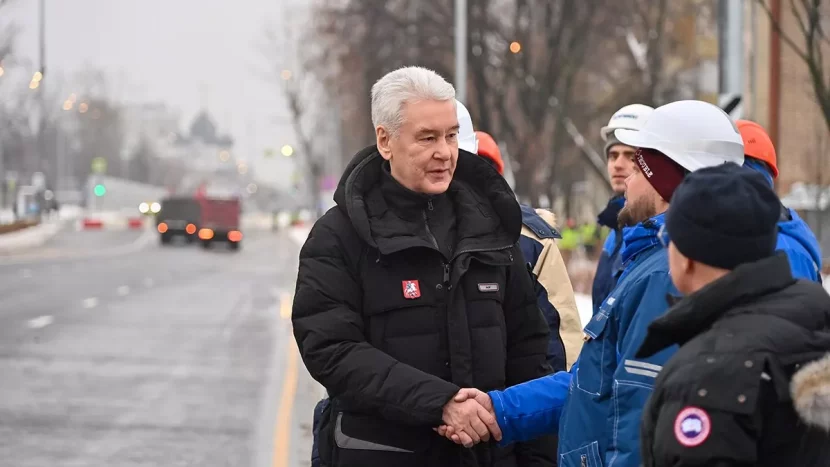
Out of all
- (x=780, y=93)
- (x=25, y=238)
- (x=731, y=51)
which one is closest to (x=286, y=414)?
(x=731, y=51)

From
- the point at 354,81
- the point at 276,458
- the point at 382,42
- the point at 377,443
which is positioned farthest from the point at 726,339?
the point at 354,81

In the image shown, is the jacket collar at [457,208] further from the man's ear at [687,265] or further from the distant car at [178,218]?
the distant car at [178,218]

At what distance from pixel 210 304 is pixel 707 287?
23004 mm

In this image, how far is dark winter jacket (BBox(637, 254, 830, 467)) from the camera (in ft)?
8.43

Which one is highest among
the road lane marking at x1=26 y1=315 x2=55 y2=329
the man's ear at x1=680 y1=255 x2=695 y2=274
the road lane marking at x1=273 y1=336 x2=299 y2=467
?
the man's ear at x1=680 y1=255 x2=695 y2=274

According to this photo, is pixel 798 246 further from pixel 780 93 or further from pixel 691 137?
pixel 780 93

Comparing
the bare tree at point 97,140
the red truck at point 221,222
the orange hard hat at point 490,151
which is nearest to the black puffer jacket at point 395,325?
the orange hard hat at point 490,151

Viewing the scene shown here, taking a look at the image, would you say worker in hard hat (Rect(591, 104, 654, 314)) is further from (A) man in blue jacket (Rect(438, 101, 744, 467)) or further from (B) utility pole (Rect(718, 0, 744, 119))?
(B) utility pole (Rect(718, 0, 744, 119))

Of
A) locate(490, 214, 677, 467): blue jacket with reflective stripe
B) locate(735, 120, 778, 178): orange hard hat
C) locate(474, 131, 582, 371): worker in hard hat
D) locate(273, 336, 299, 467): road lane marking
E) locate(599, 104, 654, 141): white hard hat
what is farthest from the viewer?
locate(273, 336, 299, 467): road lane marking

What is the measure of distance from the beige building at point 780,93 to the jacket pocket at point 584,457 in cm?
2332

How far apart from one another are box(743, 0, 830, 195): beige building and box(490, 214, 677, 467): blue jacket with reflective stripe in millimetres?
23285

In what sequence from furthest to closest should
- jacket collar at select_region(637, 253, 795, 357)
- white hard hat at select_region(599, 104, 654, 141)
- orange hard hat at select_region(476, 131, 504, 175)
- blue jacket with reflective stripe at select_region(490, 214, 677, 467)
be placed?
white hard hat at select_region(599, 104, 654, 141) → orange hard hat at select_region(476, 131, 504, 175) → blue jacket with reflective stripe at select_region(490, 214, 677, 467) → jacket collar at select_region(637, 253, 795, 357)

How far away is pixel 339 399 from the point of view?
3955 mm

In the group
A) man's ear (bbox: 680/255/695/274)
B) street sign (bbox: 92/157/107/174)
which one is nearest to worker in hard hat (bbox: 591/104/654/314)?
man's ear (bbox: 680/255/695/274)
